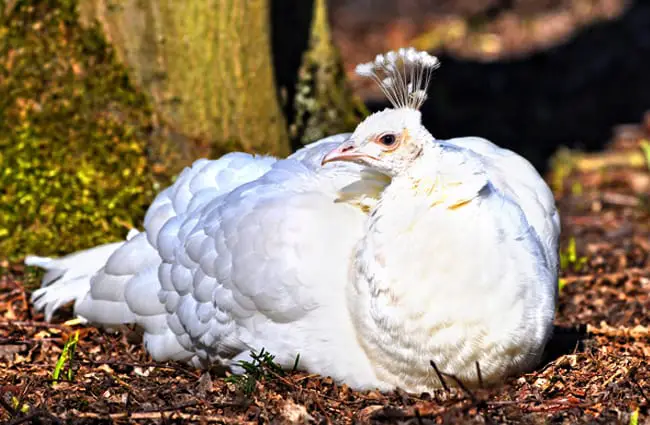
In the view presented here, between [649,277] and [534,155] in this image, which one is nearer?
[649,277]

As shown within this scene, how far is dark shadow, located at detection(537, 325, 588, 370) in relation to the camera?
4.85 meters

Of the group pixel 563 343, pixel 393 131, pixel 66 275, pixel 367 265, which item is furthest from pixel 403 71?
pixel 66 275

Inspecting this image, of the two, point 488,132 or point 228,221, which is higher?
point 228,221

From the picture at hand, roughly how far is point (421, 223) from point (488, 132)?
603 cm

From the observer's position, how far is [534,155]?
30.9 ft

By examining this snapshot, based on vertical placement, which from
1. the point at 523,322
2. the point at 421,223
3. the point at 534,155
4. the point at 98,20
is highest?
the point at 98,20

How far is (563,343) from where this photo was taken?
16.6ft

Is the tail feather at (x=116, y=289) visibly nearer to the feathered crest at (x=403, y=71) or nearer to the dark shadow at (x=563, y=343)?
the feathered crest at (x=403, y=71)

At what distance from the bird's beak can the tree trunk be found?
2.09 m

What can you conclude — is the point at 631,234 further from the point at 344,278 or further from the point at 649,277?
the point at 344,278

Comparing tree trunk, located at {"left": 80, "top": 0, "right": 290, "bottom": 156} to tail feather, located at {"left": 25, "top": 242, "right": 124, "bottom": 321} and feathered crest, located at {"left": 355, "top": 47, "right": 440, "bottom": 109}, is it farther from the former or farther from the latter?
feathered crest, located at {"left": 355, "top": 47, "right": 440, "bottom": 109}

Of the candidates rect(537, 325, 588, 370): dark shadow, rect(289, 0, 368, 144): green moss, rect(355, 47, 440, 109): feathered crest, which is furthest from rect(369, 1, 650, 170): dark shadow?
rect(355, 47, 440, 109): feathered crest

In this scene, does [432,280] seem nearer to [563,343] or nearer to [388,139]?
[388,139]

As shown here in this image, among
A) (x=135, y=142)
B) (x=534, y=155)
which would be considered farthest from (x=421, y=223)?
Result: (x=534, y=155)
